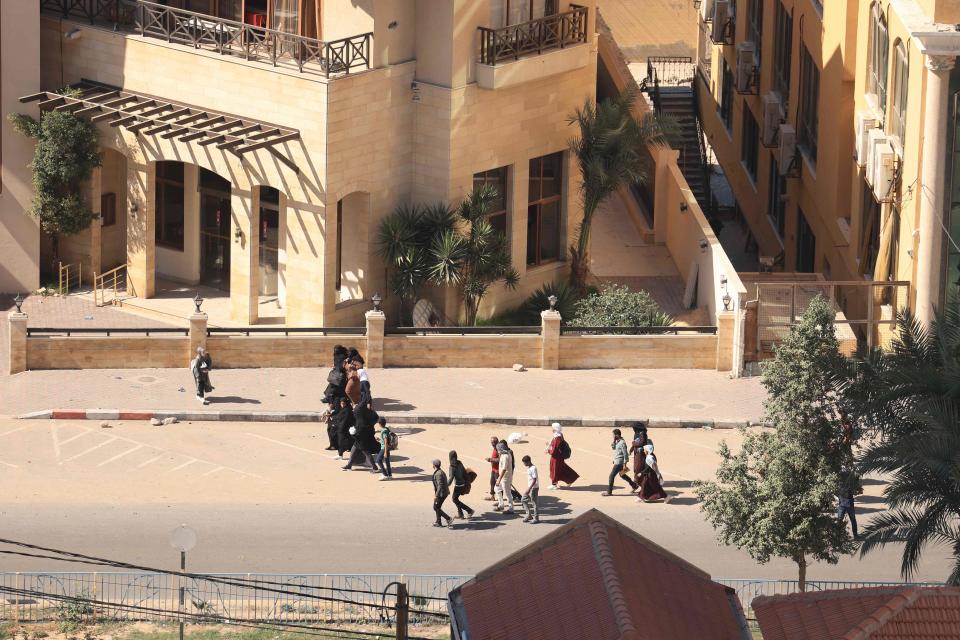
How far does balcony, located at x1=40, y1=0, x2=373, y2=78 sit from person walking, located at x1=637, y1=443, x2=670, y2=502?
11.6 m

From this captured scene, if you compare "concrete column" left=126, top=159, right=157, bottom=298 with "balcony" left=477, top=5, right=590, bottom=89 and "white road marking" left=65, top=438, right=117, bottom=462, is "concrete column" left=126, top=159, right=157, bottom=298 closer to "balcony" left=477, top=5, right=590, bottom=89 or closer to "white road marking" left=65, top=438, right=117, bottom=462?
"balcony" left=477, top=5, right=590, bottom=89

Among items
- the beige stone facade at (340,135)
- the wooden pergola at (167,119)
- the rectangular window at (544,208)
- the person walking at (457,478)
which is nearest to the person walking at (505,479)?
the person walking at (457,478)

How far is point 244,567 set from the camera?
33688mm

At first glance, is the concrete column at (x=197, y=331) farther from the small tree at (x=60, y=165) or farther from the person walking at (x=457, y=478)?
the person walking at (x=457, y=478)

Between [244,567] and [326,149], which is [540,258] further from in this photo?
[244,567]

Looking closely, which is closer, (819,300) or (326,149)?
(819,300)

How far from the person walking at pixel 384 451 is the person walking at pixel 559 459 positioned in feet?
8.61

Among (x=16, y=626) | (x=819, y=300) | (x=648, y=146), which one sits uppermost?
(x=648, y=146)

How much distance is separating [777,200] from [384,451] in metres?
21.1

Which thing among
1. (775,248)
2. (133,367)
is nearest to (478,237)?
(133,367)

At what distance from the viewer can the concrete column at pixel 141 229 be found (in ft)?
154

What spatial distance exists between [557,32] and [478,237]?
498cm

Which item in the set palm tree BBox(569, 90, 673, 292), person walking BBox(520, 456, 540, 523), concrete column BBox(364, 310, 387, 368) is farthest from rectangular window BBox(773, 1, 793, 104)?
person walking BBox(520, 456, 540, 523)

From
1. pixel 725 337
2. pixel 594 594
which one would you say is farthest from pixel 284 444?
pixel 594 594
